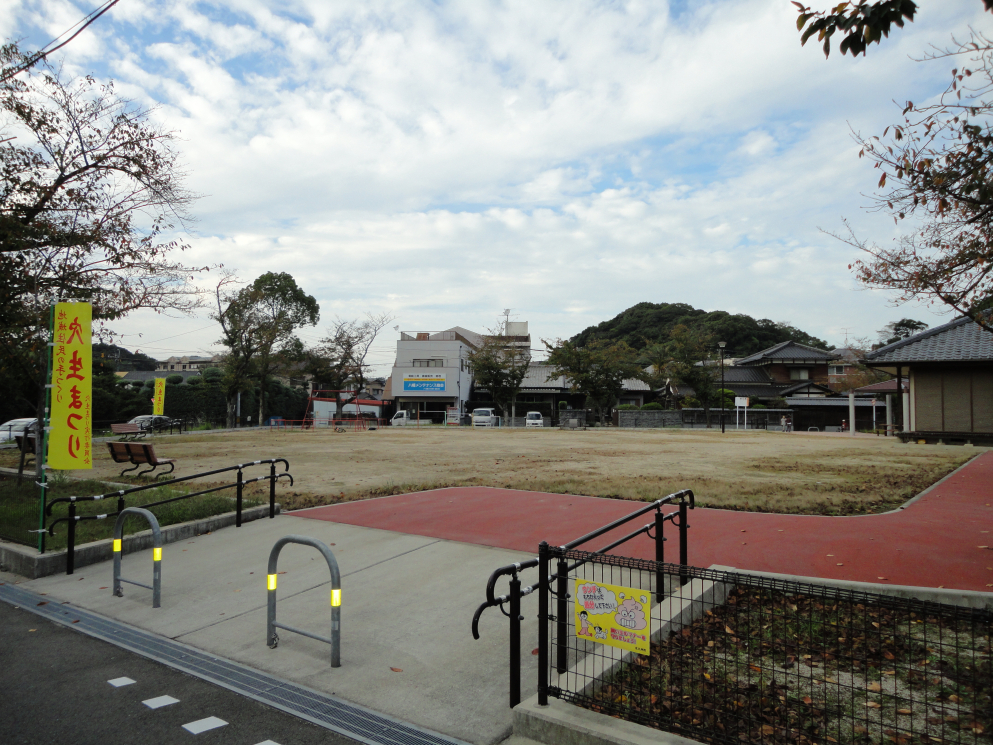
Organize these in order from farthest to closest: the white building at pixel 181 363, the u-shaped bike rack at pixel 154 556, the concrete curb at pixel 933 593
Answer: the white building at pixel 181 363 → the u-shaped bike rack at pixel 154 556 → the concrete curb at pixel 933 593

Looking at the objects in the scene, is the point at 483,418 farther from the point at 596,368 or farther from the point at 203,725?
the point at 203,725

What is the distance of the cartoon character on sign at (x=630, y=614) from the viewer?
3.25 metres

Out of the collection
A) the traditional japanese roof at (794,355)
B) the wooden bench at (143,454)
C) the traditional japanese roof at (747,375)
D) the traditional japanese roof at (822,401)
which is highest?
the traditional japanese roof at (794,355)

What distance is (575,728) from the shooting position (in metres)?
3.27

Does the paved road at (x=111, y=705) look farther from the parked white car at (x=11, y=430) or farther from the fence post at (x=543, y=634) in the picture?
the parked white car at (x=11, y=430)

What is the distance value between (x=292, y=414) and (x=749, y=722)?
57.6 m

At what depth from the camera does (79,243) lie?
1198 cm

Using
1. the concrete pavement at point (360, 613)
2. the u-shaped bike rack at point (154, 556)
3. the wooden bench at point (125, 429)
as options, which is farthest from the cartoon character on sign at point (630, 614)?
the wooden bench at point (125, 429)

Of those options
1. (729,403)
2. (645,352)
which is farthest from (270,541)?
(645,352)

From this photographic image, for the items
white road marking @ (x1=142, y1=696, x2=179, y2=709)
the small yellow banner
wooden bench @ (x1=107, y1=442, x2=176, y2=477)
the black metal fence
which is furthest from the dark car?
the small yellow banner

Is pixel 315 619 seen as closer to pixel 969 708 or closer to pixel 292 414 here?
pixel 969 708

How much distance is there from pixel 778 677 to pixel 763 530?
449 cm

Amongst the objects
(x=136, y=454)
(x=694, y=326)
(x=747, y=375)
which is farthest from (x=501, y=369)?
(x=136, y=454)

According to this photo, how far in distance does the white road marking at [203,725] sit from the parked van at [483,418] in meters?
46.3
